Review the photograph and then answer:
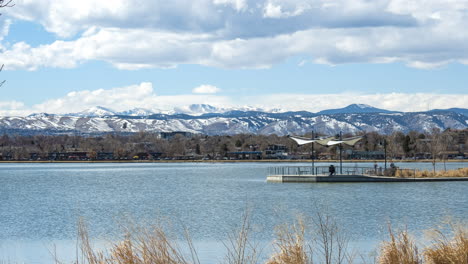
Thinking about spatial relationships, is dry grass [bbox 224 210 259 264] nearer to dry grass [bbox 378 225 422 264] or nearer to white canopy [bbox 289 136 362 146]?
dry grass [bbox 378 225 422 264]

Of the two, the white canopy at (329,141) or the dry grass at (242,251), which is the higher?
the white canopy at (329,141)

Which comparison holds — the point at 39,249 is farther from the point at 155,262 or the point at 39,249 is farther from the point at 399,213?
the point at 399,213

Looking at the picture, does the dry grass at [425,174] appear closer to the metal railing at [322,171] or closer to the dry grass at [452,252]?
the metal railing at [322,171]

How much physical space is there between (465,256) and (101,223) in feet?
68.1

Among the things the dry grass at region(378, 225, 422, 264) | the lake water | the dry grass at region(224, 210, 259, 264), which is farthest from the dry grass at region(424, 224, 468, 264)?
the dry grass at region(224, 210, 259, 264)

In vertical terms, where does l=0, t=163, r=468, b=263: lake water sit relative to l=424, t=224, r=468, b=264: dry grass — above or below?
below

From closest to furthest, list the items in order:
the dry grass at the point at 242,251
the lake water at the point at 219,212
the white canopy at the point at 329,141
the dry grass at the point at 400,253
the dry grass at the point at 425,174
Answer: the dry grass at the point at 242,251 < the dry grass at the point at 400,253 < the lake water at the point at 219,212 < the dry grass at the point at 425,174 < the white canopy at the point at 329,141

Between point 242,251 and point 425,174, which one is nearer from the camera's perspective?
point 242,251

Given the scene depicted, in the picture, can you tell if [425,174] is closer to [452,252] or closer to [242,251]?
[242,251]

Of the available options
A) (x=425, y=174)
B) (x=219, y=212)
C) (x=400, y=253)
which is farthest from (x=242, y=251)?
(x=425, y=174)

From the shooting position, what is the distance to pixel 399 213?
33281 millimetres

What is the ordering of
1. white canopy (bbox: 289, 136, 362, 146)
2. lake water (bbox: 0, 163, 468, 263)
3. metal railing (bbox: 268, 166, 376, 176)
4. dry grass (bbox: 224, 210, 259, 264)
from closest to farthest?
1. dry grass (bbox: 224, 210, 259, 264)
2. lake water (bbox: 0, 163, 468, 263)
3. metal railing (bbox: 268, 166, 376, 176)
4. white canopy (bbox: 289, 136, 362, 146)

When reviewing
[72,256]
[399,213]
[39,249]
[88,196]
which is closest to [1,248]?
[39,249]

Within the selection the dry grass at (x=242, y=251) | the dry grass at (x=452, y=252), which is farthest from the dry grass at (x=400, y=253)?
the dry grass at (x=242, y=251)
